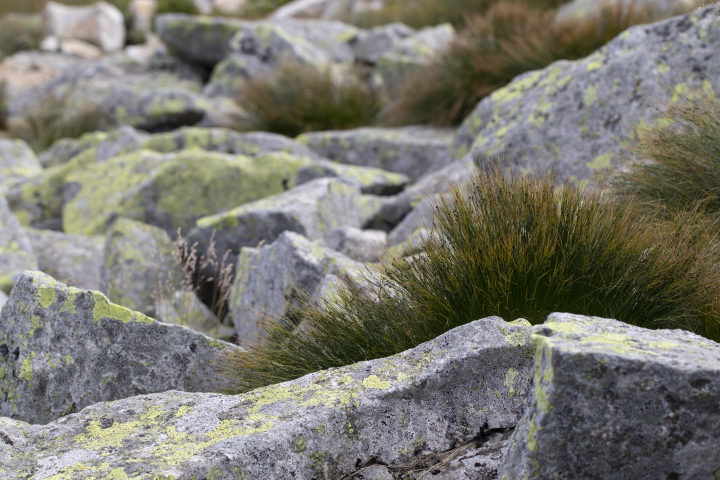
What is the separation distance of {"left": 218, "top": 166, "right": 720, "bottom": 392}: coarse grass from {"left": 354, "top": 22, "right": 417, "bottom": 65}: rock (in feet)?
34.9

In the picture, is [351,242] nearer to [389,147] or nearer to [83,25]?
[389,147]

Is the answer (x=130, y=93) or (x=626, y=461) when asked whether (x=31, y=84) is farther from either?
(x=626, y=461)

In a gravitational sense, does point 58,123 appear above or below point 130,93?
below

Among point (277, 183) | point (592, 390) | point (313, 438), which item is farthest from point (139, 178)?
point (592, 390)

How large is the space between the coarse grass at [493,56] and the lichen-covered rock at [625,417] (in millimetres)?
6620

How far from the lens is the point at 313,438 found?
206cm

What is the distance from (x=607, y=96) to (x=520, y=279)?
9.35ft

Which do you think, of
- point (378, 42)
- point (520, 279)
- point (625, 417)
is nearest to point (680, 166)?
point (520, 279)

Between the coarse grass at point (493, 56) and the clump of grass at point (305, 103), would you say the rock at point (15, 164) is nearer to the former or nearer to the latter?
the clump of grass at point (305, 103)

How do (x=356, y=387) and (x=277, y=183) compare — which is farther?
(x=277, y=183)

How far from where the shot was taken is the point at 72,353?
2.84 m

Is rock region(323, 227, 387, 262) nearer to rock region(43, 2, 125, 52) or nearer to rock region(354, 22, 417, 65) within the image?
rock region(354, 22, 417, 65)

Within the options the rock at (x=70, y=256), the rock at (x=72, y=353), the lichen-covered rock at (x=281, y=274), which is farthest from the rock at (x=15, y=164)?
the rock at (x=72, y=353)

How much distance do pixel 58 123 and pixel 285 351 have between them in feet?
37.3
